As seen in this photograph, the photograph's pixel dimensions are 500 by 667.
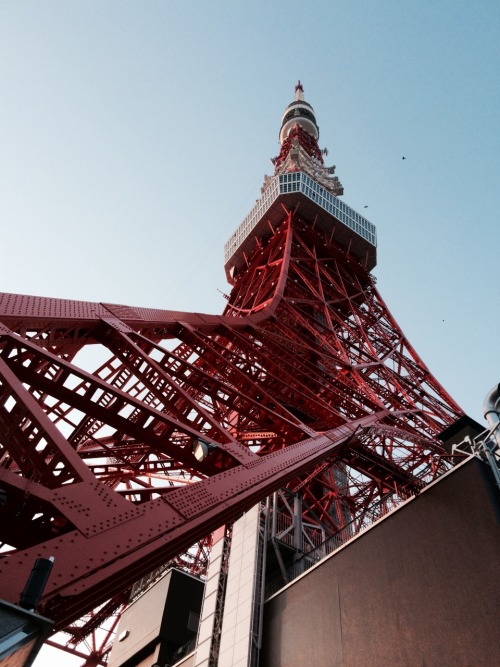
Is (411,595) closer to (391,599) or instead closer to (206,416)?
(391,599)

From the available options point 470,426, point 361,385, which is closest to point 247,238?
point 361,385

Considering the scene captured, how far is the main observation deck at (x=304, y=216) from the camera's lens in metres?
31.7

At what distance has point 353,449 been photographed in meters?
14.3

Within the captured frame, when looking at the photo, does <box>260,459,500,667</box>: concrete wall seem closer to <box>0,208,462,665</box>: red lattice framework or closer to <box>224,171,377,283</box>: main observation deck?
<box>0,208,462,665</box>: red lattice framework

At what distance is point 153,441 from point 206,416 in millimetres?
961

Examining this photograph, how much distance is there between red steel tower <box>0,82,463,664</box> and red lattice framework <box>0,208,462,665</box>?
0.03 m

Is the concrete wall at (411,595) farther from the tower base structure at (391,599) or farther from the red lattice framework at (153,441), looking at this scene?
the red lattice framework at (153,441)

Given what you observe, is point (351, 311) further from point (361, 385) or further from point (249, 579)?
point (249, 579)

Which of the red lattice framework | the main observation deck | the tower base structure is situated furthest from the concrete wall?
the main observation deck

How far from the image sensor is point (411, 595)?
33.9 ft

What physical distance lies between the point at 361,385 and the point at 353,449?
490 centimetres

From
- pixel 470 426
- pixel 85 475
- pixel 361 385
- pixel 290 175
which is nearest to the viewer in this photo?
pixel 85 475

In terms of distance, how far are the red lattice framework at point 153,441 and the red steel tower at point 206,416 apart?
1.0 inches

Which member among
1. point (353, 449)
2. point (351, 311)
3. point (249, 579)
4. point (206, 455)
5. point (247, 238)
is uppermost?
point (247, 238)
